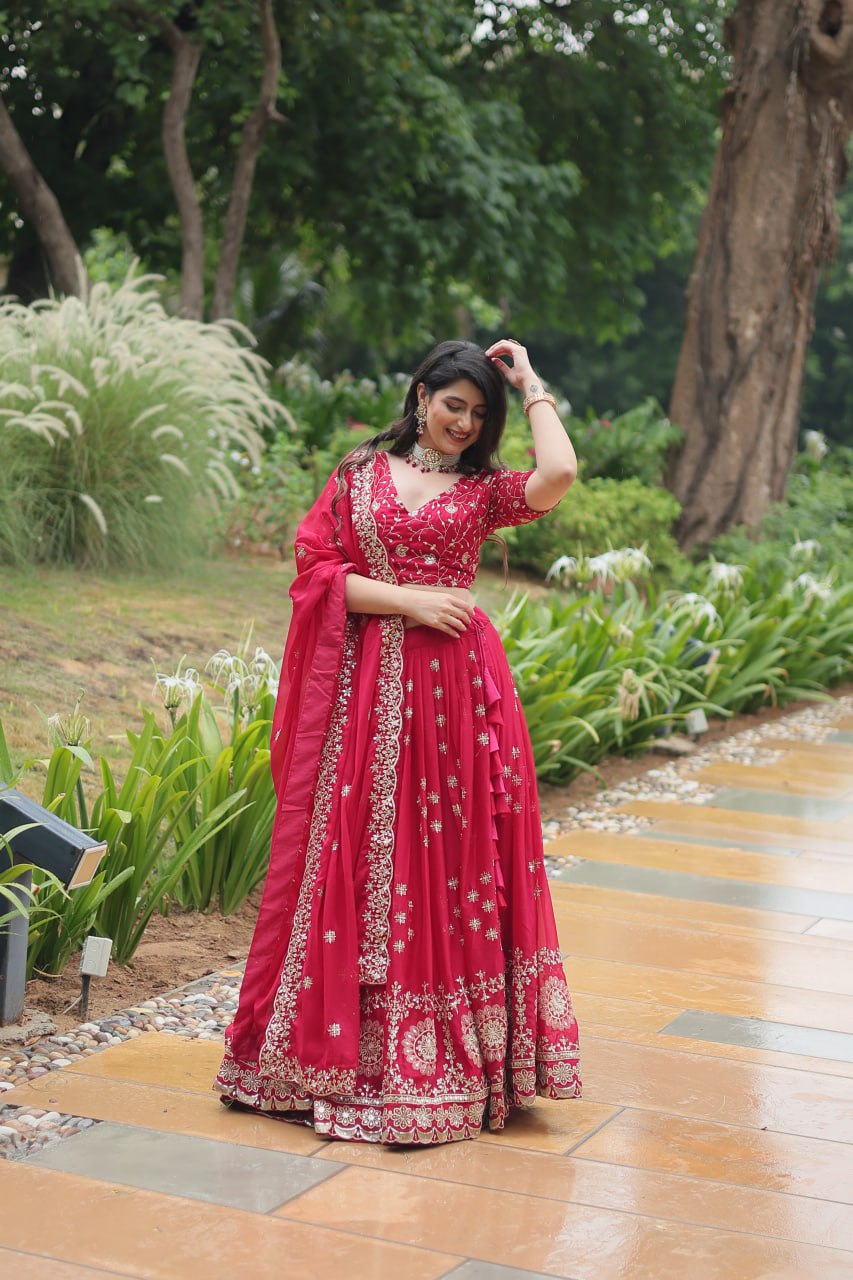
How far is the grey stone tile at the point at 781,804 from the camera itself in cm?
650

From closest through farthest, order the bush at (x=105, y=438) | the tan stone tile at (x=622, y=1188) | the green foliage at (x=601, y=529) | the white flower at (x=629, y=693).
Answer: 1. the tan stone tile at (x=622, y=1188)
2. the white flower at (x=629, y=693)
3. the bush at (x=105, y=438)
4. the green foliage at (x=601, y=529)

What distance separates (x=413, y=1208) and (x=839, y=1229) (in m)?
0.77

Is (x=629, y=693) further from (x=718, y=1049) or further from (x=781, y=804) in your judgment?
(x=718, y=1049)

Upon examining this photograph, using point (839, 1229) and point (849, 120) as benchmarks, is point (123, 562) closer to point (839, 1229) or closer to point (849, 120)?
point (839, 1229)

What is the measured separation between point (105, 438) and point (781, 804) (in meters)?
4.05

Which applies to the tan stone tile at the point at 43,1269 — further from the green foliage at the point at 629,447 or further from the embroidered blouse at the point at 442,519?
the green foliage at the point at 629,447

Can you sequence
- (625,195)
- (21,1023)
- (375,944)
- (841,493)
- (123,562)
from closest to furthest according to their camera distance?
(375,944) → (21,1023) → (123,562) → (841,493) → (625,195)

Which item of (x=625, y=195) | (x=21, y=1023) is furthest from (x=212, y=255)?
(x=21, y=1023)

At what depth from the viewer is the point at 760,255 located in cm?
1174

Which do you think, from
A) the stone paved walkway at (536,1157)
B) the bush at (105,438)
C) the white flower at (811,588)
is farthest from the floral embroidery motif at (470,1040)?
the white flower at (811,588)

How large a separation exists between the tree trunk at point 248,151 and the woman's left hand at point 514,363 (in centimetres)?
936

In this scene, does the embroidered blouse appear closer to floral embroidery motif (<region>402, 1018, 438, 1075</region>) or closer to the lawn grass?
floral embroidery motif (<region>402, 1018, 438, 1075</region>)

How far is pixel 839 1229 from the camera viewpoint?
8.88 feet

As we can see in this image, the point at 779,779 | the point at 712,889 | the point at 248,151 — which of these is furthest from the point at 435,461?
the point at 248,151
